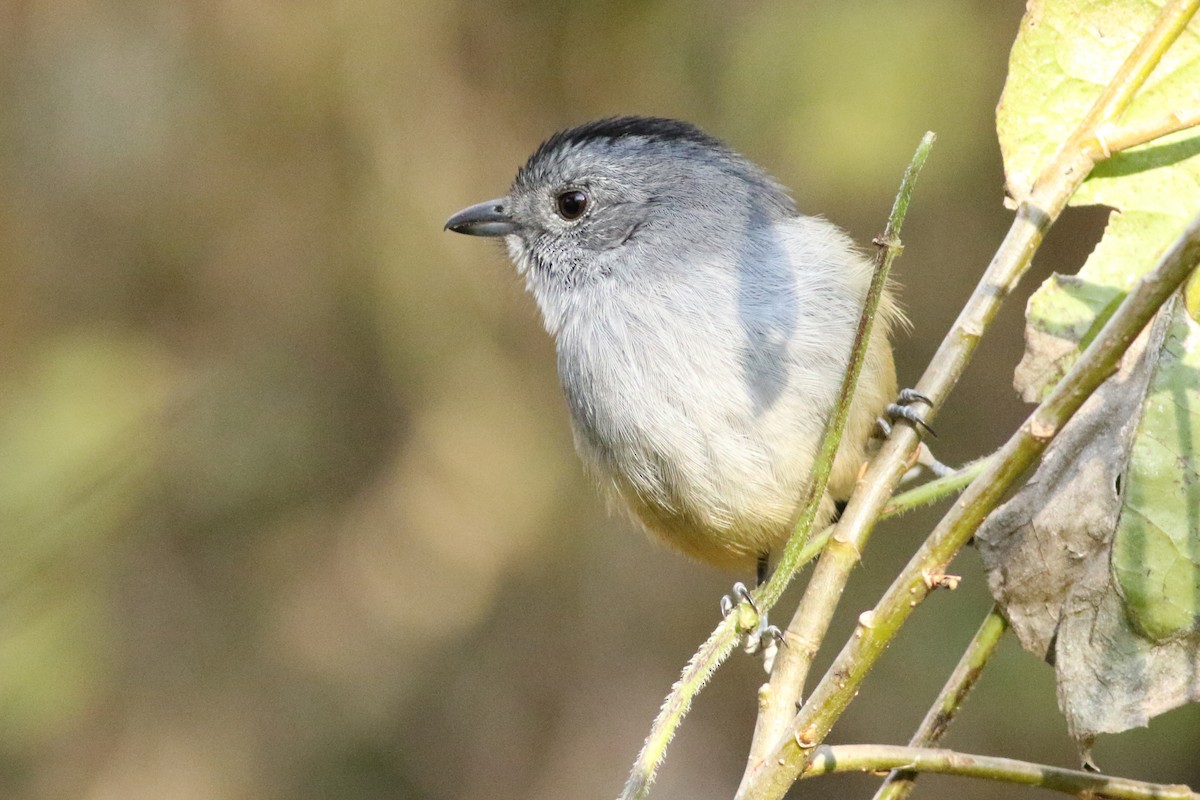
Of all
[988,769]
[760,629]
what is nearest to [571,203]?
[760,629]

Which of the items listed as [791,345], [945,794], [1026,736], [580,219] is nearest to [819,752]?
[791,345]

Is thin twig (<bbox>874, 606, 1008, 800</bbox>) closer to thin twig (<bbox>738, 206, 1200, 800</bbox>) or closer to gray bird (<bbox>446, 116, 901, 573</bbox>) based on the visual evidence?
→ thin twig (<bbox>738, 206, 1200, 800</bbox>)

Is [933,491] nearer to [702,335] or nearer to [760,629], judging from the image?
[760,629]

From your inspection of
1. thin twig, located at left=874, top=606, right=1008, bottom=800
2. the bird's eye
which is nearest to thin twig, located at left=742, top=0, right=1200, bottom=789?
thin twig, located at left=874, top=606, right=1008, bottom=800

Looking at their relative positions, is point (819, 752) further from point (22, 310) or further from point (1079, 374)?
point (22, 310)

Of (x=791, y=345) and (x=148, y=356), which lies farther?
(x=148, y=356)

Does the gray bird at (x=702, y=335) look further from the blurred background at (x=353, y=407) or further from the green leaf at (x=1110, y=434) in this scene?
the blurred background at (x=353, y=407)

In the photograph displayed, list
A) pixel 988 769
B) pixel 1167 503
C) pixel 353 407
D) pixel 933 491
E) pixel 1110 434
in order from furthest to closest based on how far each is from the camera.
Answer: pixel 353 407
pixel 933 491
pixel 1110 434
pixel 1167 503
pixel 988 769


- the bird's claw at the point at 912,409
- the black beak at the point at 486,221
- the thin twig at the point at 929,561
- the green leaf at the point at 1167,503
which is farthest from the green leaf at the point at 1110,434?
the black beak at the point at 486,221
